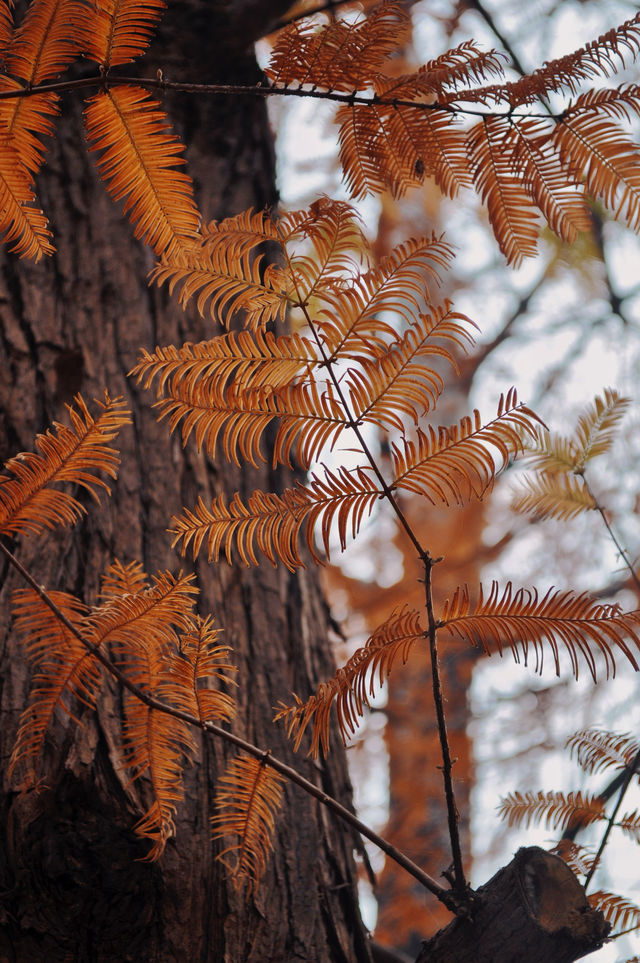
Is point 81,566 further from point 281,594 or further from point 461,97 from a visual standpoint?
point 461,97

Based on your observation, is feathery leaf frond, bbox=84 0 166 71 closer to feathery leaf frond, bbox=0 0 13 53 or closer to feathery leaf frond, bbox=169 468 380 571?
feathery leaf frond, bbox=0 0 13 53

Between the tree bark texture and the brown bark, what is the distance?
0.36 metres

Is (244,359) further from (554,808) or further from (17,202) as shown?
(554,808)

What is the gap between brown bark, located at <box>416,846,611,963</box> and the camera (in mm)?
790

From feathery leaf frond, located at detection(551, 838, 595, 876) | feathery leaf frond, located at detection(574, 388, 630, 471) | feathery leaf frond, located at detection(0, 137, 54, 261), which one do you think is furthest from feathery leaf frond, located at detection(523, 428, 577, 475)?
feathery leaf frond, located at detection(0, 137, 54, 261)

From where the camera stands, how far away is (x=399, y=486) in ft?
2.56

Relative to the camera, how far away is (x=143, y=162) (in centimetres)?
77

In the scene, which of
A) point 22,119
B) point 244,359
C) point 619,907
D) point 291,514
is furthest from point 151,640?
point 619,907

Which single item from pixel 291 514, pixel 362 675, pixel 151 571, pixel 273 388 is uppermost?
pixel 151 571

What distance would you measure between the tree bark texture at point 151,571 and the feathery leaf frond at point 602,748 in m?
0.42

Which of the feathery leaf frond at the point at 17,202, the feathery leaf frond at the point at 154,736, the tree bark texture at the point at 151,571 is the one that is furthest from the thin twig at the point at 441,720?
the feathery leaf frond at the point at 17,202

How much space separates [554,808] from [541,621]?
437 millimetres

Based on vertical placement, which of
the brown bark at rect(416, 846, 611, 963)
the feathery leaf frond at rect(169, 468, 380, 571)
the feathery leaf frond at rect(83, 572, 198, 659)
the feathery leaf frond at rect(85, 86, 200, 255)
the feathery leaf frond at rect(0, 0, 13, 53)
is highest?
the feathery leaf frond at rect(0, 0, 13, 53)

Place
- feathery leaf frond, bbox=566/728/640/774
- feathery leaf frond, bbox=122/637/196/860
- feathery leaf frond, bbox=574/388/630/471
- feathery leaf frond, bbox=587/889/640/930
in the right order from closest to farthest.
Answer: feathery leaf frond, bbox=122/637/196/860, feathery leaf frond, bbox=587/889/640/930, feathery leaf frond, bbox=566/728/640/774, feathery leaf frond, bbox=574/388/630/471
